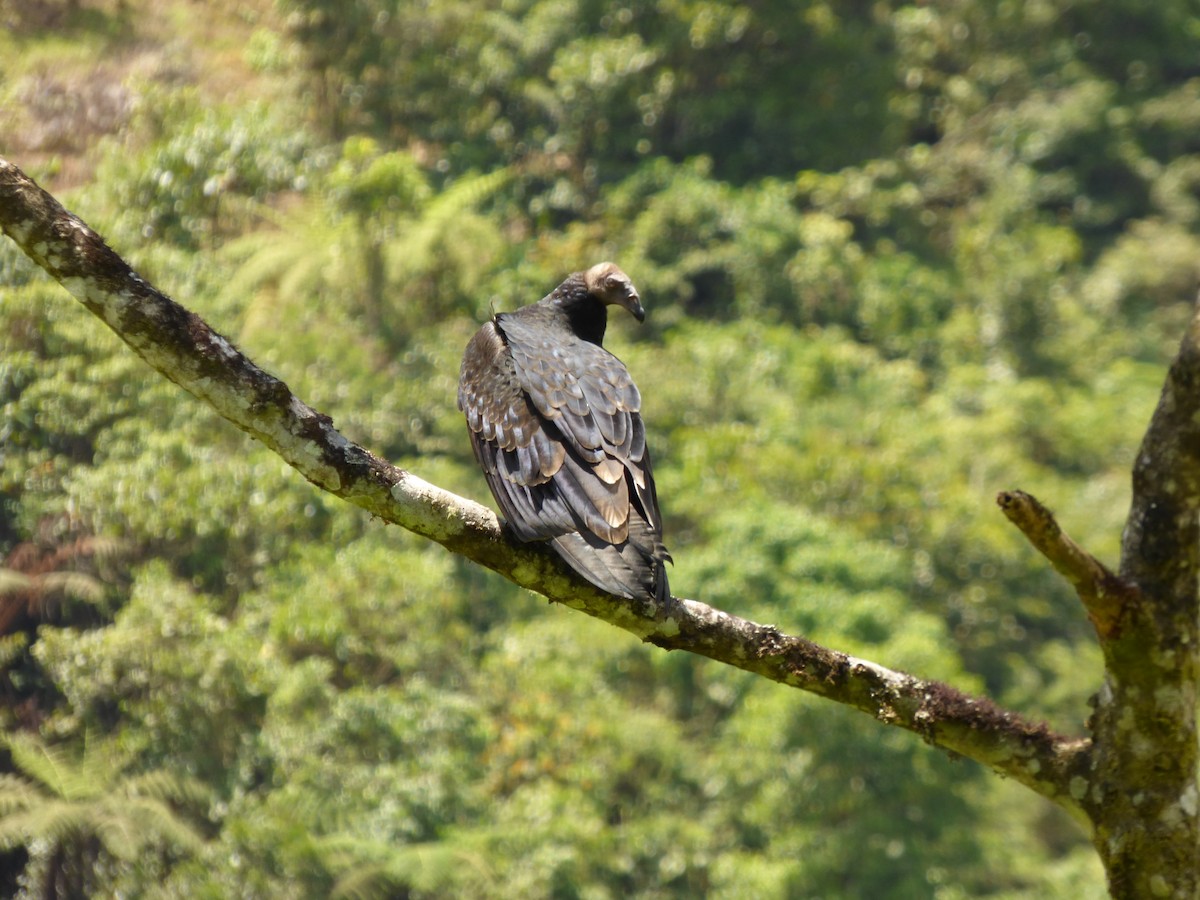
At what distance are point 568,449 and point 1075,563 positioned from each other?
1402 millimetres

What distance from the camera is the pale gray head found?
509cm

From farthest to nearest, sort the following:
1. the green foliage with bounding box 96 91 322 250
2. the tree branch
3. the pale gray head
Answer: the green foliage with bounding box 96 91 322 250, the pale gray head, the tree branch

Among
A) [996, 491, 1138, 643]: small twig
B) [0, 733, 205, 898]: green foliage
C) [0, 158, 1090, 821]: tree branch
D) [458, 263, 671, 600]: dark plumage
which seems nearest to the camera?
[996, 491, 1138, 643]: small twig

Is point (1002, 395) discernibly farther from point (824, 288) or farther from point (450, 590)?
point (450, 590)

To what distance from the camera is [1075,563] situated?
3139mm

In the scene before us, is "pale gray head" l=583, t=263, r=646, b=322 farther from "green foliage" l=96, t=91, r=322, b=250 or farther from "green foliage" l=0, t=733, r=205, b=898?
"green foliage" l=96, t=91, r=322, b=250

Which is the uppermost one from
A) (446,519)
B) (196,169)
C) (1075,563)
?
(1075,563)

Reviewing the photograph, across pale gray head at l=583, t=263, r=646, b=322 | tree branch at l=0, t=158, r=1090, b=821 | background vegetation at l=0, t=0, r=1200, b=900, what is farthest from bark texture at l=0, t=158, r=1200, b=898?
background vegetation at l=0, t=0, r=1200, b=900

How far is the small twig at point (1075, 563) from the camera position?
9.77ft

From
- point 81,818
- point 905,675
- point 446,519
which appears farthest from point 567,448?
point 81,818

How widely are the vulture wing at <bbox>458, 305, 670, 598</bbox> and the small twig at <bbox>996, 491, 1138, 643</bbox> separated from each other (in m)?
0.86

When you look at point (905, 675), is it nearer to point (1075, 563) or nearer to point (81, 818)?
point (1075, 563)

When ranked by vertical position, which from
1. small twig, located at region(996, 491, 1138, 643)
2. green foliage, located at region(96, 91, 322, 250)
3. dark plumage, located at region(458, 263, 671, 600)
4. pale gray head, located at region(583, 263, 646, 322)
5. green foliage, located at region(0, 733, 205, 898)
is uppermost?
small twig, located at region(996, 491, 1138, 643)

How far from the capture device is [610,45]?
17.7 m
